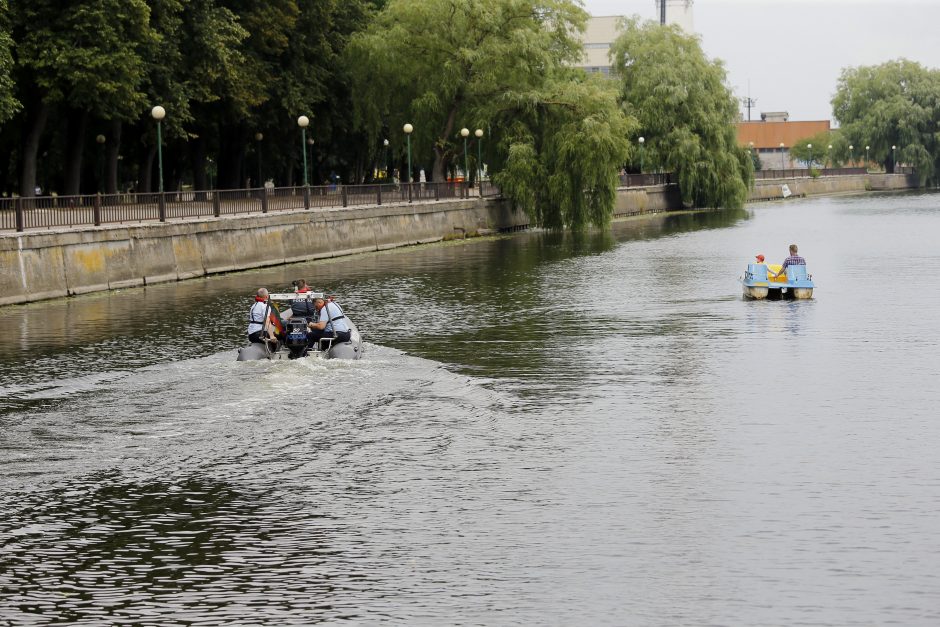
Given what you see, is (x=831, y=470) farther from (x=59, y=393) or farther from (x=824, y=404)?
(x=59, y=393)

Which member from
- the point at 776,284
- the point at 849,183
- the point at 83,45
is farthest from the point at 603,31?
the point at 776,284

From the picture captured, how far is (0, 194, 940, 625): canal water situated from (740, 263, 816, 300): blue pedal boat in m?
2.67

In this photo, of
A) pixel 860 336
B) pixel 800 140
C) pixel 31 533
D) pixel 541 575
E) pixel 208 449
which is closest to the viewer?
A: pixel 541 575

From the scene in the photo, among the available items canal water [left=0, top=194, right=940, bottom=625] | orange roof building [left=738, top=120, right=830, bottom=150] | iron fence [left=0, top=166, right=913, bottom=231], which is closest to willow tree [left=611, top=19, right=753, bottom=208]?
iron fence [left=0, top=166, right=913, bottom=231]

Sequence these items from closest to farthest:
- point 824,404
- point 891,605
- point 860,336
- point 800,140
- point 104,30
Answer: point 891,605 → point 824,404 → point 860,336 → point 104,30 → point 800,140

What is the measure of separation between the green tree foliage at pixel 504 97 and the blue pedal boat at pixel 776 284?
24.1 metres

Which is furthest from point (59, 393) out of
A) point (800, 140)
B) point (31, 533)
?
point (800, 140)

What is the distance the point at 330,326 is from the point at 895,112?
107 metres

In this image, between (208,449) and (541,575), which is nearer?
(541,575)

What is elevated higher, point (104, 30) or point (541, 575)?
point (104, 30)

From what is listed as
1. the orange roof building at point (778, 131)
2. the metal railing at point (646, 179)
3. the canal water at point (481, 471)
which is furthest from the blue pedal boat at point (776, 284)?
the orange roof building at point (778, 131)

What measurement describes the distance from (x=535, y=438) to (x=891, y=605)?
21.4 ft

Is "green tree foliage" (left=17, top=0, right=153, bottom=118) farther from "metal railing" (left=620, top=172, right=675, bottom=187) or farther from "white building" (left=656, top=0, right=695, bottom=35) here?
"white building" (left=656, top=0, right=695, bottom=35)

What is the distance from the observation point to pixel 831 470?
1466 centimetres
